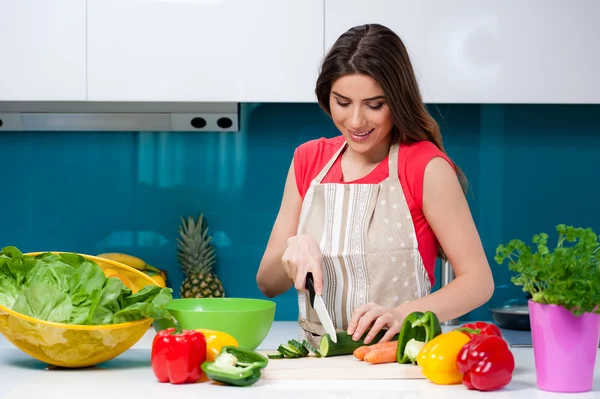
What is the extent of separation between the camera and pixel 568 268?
3.84 feet

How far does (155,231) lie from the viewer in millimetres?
2918

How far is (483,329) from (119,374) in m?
0.62

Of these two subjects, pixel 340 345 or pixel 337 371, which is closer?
pixel 337 371

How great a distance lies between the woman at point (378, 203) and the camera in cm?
175

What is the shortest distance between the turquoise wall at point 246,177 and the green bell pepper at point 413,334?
4.94 feet

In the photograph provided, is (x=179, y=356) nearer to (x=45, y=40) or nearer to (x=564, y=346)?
(x=564, y=346)

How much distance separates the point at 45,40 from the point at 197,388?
5.28 ft

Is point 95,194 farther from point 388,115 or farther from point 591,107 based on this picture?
point 591,107

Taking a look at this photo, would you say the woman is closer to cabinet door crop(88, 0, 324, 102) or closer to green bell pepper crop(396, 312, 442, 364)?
green bell pepper crop(396, 312, 442, 364)

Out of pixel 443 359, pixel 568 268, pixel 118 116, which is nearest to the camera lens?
pixel 568 268

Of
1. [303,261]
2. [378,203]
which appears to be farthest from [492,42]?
[303,261]

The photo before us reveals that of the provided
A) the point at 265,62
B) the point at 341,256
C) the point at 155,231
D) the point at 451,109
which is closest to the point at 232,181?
the point at 155,231

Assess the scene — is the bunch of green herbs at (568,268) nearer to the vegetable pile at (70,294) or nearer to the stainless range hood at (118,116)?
the vegetable pile at (70,294)

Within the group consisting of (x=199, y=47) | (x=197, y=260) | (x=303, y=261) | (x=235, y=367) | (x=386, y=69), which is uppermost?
(x=199, y=47)
